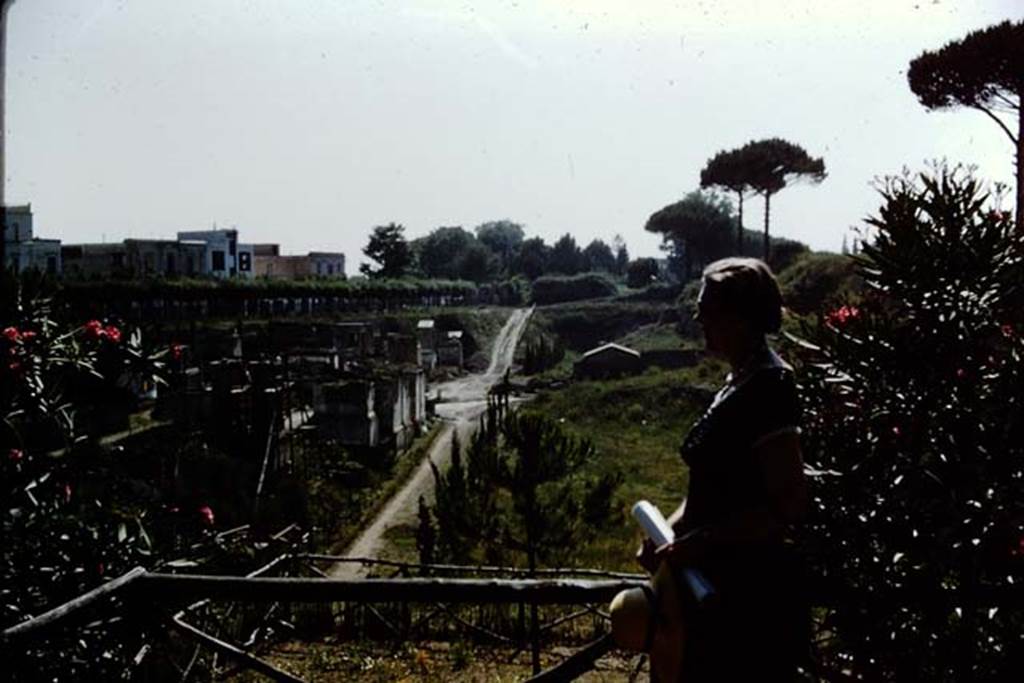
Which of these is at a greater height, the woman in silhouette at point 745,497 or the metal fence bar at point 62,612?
the woman in silhouette at point 745,497

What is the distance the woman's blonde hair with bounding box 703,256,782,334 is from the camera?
1.38 meters

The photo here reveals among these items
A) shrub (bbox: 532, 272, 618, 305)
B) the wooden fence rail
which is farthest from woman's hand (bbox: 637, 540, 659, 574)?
shrub (bbox: 532, 272, 618, 305)

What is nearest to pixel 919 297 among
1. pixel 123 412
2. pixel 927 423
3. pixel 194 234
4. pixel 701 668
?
pixel 927 423

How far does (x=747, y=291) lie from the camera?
4.55 ft

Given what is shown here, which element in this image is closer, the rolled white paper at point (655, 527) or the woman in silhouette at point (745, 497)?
the woman in silhouette at point (745, 497)

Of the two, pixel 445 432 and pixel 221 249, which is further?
pixel 221 249

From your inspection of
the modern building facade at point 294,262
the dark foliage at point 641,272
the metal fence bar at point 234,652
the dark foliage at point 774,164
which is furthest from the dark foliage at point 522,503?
the modern building facade at point 294,262

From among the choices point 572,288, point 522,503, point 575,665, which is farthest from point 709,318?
point 572,288

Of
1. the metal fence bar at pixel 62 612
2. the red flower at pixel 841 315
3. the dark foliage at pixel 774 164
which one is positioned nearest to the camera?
the metal fence bar at pixel 62 612

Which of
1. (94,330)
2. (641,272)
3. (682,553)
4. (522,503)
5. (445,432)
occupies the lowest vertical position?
(445,432)

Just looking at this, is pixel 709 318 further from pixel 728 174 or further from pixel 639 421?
pixel 728 174

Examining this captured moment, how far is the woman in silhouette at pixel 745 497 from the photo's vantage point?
133 centimetres

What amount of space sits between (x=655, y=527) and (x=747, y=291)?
42 centimetres

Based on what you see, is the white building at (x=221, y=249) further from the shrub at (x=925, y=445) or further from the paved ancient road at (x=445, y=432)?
the shrub at (x=925, y=445)
